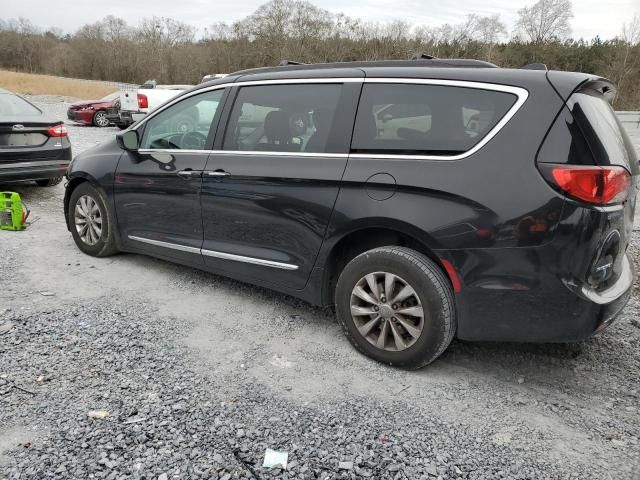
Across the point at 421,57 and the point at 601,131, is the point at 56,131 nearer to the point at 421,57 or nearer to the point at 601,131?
the point at 421,57

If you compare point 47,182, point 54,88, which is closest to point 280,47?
point 54,88

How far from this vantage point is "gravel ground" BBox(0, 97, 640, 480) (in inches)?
91.7

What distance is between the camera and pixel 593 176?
2525mm

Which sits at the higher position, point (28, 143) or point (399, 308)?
point (28, 143)

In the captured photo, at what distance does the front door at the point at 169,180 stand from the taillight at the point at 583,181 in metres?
2.53

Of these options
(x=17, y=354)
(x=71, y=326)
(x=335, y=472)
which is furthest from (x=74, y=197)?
→ (x=335, y=472)

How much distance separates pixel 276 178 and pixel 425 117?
110 centimetres

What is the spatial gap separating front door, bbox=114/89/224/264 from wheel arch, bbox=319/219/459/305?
4.08 ft

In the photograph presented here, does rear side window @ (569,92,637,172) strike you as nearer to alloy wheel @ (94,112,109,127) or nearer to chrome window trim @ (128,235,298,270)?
chrome window trim @ (128,235,298,270)

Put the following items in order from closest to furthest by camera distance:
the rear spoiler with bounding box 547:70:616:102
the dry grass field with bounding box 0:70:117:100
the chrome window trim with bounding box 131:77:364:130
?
the rear spoiler with bounding box 547:70:616:102 < the chrome window trim with bounding box 131:77:364:130 < the dry grass field with bounding box 0:70:117:100

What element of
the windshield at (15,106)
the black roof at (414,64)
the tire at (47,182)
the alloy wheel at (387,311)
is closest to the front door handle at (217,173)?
the black roof at (414,64)

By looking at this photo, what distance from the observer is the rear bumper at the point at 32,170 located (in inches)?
261

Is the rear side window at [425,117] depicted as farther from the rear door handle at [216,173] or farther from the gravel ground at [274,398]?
the gravel ground at [274,398]

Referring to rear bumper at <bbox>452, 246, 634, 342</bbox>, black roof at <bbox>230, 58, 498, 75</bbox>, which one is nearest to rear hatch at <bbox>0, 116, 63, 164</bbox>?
black roof at <bbox>230, 58, 498, 75</bbox>
